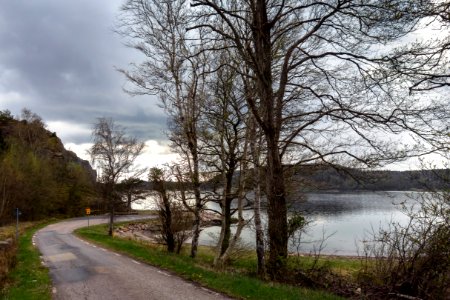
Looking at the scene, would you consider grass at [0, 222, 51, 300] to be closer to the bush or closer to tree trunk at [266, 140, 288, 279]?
tree trunk at [266, 140, 288, 279]

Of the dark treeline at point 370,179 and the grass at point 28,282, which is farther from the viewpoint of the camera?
the grass at point 28,282

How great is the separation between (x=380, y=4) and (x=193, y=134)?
10.0 m

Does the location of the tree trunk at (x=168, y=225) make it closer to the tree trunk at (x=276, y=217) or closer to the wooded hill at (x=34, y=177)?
the tree trunk at (x=276, y=217)

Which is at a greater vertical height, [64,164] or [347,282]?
[64,164]

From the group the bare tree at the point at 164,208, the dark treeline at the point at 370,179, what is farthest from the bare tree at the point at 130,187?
the dark treeline at the point at 370,179

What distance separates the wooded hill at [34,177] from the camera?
154ft

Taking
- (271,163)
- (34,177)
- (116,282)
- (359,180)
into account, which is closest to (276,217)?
(271,163)

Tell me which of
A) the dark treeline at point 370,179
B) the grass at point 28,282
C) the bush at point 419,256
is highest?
the dark treeline at point 370,179

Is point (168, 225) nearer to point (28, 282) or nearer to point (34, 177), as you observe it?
point (28, 282)

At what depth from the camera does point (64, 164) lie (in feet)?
235

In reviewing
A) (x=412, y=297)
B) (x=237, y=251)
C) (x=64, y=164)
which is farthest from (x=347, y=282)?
(x=64, y=164)

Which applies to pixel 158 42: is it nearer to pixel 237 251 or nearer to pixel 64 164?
pixel 237 251

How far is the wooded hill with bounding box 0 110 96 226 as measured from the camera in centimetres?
4696

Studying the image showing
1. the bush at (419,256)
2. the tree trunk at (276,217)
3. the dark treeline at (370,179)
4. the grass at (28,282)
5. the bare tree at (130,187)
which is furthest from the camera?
the bare tree at (130,187)
